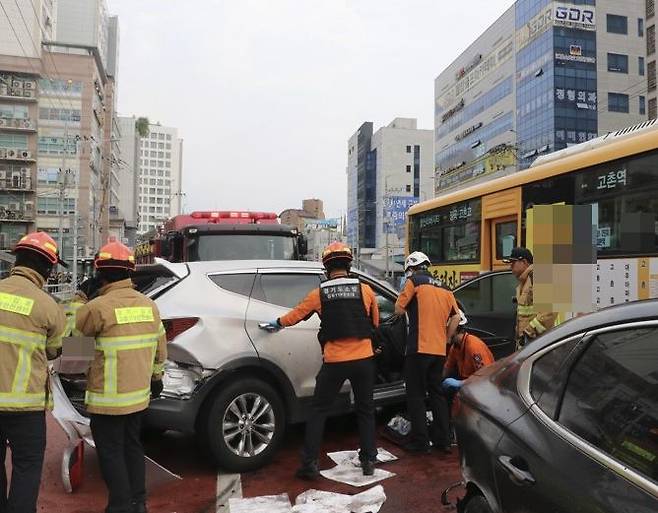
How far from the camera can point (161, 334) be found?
3.72 m

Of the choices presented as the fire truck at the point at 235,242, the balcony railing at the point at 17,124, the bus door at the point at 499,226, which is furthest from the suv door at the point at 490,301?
the balcony railing at the point at 17,124

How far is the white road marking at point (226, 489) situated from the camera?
160 inches

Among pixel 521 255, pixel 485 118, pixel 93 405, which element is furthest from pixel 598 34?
pixel 93 405

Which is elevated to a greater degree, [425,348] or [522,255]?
[522,255]

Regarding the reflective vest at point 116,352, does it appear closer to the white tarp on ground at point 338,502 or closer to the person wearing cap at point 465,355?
the white tarp on ground at point 338,502

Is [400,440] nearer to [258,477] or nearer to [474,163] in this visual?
[258,477]

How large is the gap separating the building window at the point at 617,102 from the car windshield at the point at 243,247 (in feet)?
182

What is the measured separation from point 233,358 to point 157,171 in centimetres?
12458

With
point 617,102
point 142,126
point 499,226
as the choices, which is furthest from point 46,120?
point 499,226

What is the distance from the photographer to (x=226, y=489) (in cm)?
438

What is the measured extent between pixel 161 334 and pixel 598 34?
63.8 metres

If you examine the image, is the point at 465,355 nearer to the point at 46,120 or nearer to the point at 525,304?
the point at 525,304

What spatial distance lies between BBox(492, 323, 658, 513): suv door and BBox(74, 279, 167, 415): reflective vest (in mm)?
2109

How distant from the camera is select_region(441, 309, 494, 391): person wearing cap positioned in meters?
5.18
